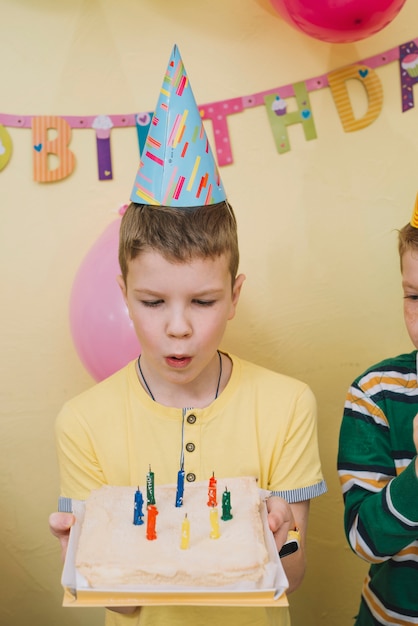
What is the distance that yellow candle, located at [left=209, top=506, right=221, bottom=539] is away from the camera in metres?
0.97

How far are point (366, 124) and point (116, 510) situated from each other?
113cm

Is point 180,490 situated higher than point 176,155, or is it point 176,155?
point 176,155

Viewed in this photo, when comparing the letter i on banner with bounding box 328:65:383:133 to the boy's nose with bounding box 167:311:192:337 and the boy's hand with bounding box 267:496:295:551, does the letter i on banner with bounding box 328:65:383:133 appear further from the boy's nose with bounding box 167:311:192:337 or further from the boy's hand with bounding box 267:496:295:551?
the boy's hand with bounding box 267:496:295:551

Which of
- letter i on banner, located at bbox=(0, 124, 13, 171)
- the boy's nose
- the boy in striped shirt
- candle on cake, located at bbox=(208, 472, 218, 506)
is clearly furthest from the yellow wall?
candle on cake, located at bbox=(208, 472, 218, 506)

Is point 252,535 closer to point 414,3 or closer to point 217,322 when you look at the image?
point 217,322

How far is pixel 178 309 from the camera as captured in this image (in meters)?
1.15

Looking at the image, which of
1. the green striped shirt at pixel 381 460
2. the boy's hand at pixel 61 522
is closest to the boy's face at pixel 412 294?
the green striped shirt at pixel 381 460

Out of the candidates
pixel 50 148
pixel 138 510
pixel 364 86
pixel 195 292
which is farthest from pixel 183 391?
pixel 364 86

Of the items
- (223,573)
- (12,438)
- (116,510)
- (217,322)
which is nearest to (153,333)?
(217,322)

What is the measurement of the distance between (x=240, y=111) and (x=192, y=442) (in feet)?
2.86

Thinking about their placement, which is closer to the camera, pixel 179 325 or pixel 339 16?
pixel 179 325

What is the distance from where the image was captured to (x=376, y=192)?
1.76 m

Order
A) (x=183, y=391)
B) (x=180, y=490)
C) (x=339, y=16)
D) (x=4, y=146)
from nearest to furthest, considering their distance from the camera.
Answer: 1. (x=180, y=490)
2. (x=183, y=391)
3. (x=339, y=16)
4. (x=4, y=146)

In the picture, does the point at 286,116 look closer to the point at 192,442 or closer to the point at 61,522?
the point at 192,442
